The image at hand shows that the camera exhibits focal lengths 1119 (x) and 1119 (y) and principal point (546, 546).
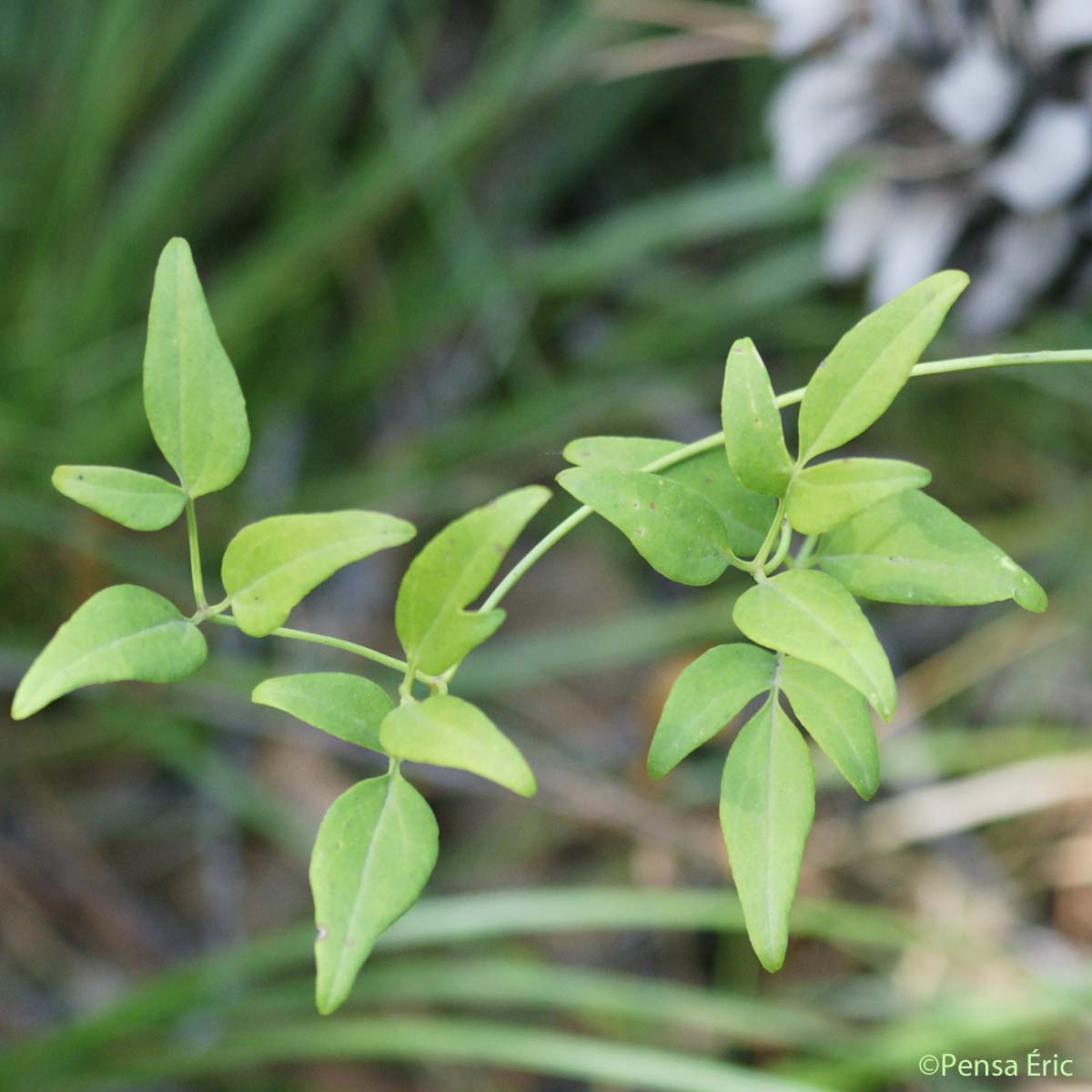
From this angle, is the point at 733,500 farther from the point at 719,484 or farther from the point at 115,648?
the point at 115,648

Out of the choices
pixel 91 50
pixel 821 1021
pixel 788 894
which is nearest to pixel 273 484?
pixel 91 50

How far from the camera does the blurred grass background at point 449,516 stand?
2.07ft

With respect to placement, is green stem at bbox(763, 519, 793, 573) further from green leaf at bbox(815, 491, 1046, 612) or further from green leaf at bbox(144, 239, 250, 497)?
green leaf at bbox(144, 239, 250, 497)

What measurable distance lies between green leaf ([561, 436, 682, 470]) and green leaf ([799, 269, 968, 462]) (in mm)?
31

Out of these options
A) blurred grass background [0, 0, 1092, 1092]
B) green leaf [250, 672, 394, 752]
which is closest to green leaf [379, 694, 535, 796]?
green leaf [250, 672, 394, 752]

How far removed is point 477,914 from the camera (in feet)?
1.64

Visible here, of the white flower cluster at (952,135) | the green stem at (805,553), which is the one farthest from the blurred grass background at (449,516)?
the green stem at (805,553)

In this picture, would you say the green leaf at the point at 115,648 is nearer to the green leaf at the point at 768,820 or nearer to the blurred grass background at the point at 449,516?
the green leaf at the point at 768,820

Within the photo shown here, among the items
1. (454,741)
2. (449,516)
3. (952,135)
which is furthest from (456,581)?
(449,516)

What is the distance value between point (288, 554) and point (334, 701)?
0.09 ft

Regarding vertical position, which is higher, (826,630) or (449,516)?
(826,630)

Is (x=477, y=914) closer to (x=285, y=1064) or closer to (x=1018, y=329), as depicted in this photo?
(x=285, y=1064)

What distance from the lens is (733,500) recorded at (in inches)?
9.6

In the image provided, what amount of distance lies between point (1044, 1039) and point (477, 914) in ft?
1.06
